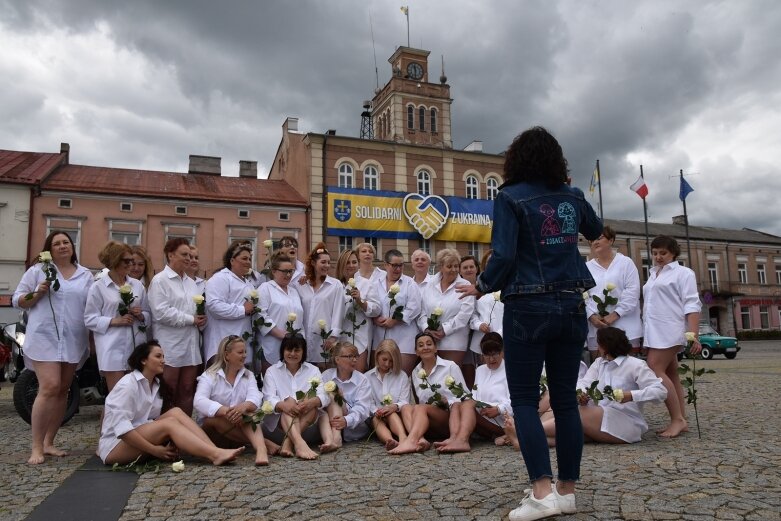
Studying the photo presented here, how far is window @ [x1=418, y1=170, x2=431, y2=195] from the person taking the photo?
32.0 metres

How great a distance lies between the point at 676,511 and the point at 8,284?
28.1 m

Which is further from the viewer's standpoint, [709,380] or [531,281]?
[709,380]

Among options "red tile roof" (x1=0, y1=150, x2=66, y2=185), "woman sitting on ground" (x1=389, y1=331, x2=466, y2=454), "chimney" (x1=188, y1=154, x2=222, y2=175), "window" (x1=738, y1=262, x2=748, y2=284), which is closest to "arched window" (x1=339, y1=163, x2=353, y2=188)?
"chimney" (x1=188, y1=154, x2=222, y2=175)

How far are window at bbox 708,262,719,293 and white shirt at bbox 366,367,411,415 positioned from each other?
48.3m

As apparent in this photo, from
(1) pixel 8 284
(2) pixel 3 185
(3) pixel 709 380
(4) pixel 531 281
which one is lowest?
(3) pixel 709 380

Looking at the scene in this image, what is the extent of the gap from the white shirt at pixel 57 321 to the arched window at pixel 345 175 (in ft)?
82.8

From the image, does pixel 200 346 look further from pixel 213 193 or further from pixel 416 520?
pixel 213 193

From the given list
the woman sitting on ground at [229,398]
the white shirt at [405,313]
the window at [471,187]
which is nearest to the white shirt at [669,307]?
the white shirt at [405,313]

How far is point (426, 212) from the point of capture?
102 ft

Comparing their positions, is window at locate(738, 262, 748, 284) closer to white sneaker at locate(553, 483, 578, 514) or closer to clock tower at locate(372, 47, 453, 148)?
clock tower at locate(372, 47, 453, 148)

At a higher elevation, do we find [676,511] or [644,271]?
[644,271]

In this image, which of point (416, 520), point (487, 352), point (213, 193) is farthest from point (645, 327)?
point (213, 193)

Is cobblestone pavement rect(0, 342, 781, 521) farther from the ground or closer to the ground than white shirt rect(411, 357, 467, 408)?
closer to the ground

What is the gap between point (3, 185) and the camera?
25516mm
